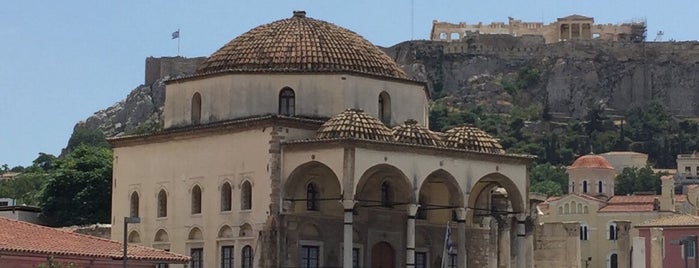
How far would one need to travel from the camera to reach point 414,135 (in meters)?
61.1

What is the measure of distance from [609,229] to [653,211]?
414cm

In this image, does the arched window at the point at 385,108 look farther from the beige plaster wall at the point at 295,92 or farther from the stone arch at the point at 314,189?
the stone arch at the point at 314,189

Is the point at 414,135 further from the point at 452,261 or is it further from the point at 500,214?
the point at 500,214

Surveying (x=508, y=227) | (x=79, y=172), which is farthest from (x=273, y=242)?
(x=79, y=172)

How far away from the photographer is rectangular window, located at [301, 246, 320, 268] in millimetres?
61094

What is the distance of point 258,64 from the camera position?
6375cm

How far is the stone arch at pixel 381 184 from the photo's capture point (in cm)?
5991

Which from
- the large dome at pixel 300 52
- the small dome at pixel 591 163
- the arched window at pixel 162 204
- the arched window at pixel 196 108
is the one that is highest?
the small dome at pixel 591 163

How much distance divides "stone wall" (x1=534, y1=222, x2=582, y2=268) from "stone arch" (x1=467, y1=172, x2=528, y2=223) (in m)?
12.3

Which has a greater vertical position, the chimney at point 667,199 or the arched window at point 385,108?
the chimney at point 667,199

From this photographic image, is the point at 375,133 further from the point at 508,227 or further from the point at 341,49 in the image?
the point at 508,227

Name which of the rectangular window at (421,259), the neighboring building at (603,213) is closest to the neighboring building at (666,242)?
the neighboring building at (603,213)

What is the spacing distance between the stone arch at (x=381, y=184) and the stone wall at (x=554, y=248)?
17.6 meters

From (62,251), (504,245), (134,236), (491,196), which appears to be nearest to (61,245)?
(62,251)
